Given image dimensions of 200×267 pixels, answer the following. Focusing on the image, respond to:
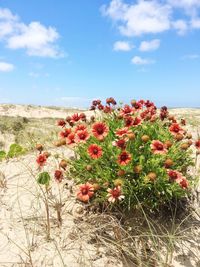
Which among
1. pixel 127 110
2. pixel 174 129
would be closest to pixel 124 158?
pixel 174 129

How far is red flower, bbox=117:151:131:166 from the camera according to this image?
373cm

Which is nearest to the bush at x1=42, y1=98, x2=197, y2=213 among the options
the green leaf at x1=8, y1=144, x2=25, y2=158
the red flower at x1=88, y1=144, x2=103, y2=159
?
the red flower at x1=88, y1=144, x2=103, y2=159

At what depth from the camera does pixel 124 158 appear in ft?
12.3

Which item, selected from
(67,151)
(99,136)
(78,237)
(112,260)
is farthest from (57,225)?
(67,151)

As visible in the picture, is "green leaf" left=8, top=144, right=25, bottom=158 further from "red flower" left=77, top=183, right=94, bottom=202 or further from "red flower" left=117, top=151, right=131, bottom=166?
"red flower" left=117, top=151, right=131, bottom=166

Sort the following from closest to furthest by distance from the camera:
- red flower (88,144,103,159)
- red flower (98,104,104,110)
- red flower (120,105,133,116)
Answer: red flower (88,144,103,159), red flower (120,105,133,116), red flower (98,104,104,110)

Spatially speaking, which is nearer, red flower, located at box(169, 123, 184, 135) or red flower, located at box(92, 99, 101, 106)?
red flower, located at box(169, 123, 184, 135)

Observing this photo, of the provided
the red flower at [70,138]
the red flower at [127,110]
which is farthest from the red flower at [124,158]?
the red flower at [127,110]

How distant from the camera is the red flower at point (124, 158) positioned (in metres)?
3.73

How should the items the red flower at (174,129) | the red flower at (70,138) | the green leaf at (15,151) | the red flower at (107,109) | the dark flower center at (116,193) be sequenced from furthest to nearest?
the green leaf at (15,151)
the red flower at (107,109)
the red flower at (174,129)
the red flower at (70,138)
the dark flower center at (116,193)

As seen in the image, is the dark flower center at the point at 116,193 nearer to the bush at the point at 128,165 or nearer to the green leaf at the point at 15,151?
the bush at the point at 128,165

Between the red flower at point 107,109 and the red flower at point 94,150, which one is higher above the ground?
the red flower at point 107,109

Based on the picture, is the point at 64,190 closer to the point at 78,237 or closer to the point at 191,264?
the point at 78,237

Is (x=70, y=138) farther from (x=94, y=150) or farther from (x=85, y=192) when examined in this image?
(x=85, y=192)
